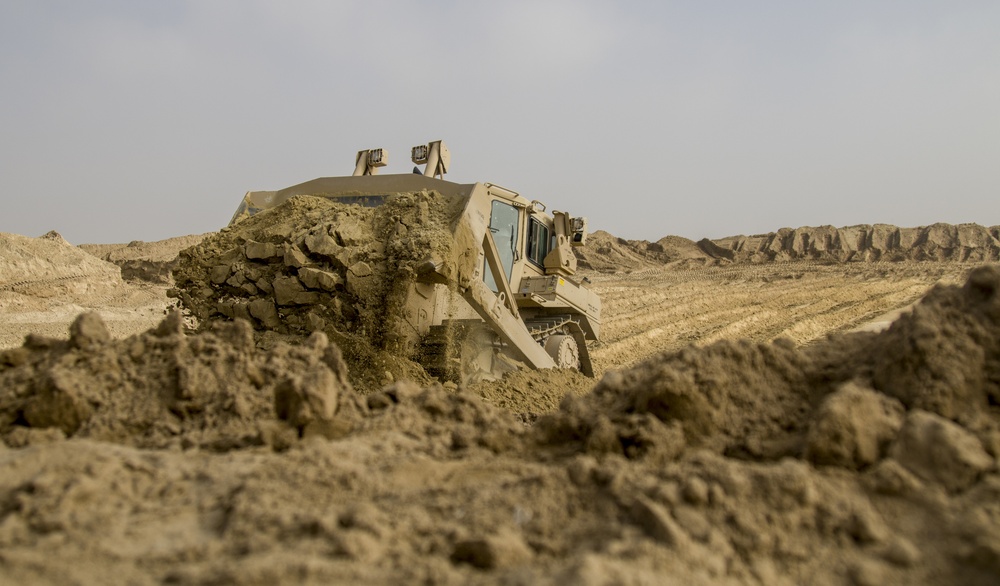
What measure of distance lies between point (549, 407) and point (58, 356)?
16.0ft

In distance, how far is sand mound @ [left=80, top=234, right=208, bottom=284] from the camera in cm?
1998

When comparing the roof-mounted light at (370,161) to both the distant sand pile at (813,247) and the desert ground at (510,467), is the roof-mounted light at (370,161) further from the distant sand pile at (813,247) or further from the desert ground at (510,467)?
the distant sand pile at (813,247)

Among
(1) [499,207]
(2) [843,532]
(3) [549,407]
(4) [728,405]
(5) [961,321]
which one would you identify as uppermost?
(1) [499,207]

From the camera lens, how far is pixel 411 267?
22.9ft

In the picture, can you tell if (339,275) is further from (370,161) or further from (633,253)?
(633,253)

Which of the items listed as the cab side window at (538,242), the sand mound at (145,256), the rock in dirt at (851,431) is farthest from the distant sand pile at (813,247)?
the rock in dirt at (851,431)

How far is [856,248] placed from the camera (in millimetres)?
29359

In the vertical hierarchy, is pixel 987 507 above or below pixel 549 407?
above

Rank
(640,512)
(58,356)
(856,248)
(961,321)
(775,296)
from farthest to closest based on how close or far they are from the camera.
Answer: (856,248)
(775,296)
(58,356)
(961,321)
(640,512)

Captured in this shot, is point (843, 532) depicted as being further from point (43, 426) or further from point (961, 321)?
point (43, 426)

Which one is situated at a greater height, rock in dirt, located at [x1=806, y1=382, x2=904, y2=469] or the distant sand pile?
the distant sand pile

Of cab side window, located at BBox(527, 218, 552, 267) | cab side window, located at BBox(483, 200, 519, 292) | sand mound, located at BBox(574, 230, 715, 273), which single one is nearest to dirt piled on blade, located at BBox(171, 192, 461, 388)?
cab side window, located at BBox(483, 200, 519, 292)

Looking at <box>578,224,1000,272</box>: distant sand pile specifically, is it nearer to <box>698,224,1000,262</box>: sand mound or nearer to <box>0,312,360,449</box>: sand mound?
<box>698,224,1000,262</box>: sand mound

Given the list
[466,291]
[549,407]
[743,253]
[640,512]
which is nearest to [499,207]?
[466,291]
